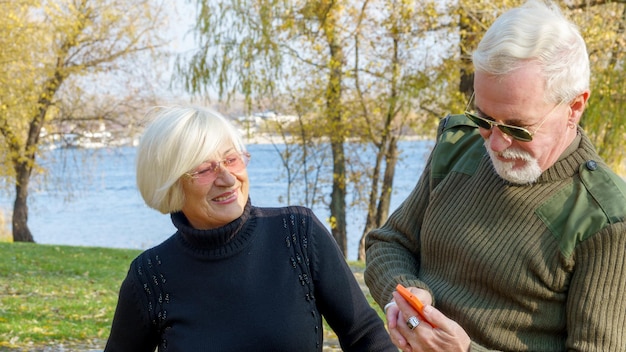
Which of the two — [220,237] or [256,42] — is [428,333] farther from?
[256,42]

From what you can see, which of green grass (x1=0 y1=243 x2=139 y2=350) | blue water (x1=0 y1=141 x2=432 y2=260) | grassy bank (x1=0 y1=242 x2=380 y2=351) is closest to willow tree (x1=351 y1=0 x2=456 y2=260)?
blue water (x1=0 y1=141 x2=432 y2=260)

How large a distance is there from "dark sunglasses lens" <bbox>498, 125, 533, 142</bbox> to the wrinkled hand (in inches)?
19.4

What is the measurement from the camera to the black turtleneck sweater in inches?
107

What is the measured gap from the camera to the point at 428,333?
2.18 meters

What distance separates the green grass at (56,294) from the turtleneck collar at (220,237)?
477 cm

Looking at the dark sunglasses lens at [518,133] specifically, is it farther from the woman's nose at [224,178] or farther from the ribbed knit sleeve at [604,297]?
the woman's nose at [224,178]

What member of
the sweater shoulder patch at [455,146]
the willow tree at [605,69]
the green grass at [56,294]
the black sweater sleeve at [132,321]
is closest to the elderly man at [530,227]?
the sweater shoulder patch at [455,146]

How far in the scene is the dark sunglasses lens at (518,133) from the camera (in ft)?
7.13

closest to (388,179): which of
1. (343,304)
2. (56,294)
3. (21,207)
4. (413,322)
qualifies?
(56,294)

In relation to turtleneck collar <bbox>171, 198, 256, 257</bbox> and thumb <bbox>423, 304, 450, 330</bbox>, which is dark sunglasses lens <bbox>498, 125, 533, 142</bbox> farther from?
turtleneck collar <bbox>171, 198, 256, 257</bbox>

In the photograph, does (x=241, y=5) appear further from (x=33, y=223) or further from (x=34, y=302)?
(x=33, y=223)

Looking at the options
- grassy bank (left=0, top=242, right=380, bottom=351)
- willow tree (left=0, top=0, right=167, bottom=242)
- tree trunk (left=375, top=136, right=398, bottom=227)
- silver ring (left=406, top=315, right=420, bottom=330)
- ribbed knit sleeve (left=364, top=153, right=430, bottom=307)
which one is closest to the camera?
silver ring (left=406, top=315, right=420, bottom=330)

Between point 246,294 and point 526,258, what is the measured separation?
93 cm

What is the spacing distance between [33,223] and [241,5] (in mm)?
26012
